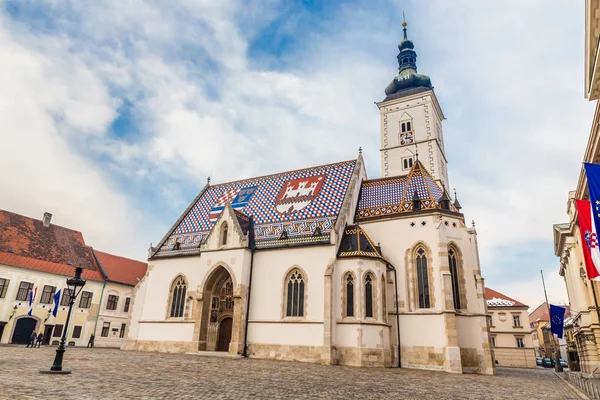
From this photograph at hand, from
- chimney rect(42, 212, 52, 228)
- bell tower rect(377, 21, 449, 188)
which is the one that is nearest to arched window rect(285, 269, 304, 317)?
bell tower rect(377, 21, 449, 188)

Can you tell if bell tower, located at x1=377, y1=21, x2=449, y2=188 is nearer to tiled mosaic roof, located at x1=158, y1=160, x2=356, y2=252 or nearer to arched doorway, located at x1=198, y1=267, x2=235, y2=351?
tiled mosaic roof, located at x1=158, y1=160, x2=356, y2=252

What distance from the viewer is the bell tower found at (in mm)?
40250

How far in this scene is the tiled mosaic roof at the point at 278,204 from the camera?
26094 mm

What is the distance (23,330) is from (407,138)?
39.8 metres

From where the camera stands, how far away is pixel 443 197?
2461 cm

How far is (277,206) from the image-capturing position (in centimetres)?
2881

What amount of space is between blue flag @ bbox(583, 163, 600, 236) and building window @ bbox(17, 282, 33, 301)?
37.5 m

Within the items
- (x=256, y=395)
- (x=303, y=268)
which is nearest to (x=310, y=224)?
(x=303, y=268)

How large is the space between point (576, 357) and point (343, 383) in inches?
1120

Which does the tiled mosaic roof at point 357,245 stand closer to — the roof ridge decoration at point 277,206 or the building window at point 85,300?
the roof ridge decoration at point 277,206

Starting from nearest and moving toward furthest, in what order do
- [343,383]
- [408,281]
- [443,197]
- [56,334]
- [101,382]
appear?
[101,382], [343,383], [408,281], [443,197], [56,334]

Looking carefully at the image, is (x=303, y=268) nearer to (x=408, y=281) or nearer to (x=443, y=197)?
(x=408, y=281)

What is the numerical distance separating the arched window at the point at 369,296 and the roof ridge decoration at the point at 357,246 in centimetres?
132

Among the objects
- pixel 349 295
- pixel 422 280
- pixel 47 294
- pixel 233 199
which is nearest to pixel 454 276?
pixel 422 280
